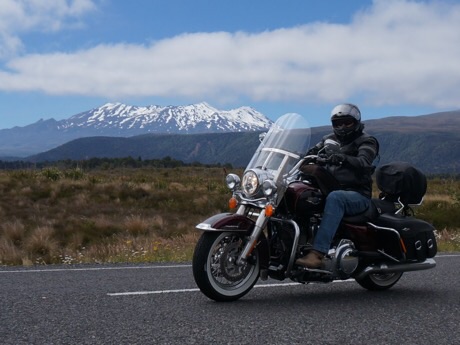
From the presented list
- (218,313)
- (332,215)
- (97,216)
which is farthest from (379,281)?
(97,216)

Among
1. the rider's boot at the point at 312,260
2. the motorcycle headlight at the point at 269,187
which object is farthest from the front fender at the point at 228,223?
the rider's boot at the point at 312,260

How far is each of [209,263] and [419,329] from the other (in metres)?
1.81

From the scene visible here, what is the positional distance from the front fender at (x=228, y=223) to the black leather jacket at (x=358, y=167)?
3.53ft

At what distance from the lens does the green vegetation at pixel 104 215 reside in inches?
557

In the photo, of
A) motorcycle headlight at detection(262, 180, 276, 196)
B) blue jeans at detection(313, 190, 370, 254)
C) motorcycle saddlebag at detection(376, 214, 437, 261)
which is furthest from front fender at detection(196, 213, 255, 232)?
motorcycle saddlebag at detection(376, 214, 437, 261)

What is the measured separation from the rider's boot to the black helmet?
1268 mm

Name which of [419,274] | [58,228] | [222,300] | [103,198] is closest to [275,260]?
[222,300]

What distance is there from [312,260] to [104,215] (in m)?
20.2

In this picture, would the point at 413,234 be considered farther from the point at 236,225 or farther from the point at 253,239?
the point at 236,225

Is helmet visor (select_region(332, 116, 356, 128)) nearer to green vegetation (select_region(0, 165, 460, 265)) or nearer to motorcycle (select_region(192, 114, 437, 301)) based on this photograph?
motorcycle (select_region(192, 114, 437, 301))

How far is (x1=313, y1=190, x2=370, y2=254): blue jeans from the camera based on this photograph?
612 cm

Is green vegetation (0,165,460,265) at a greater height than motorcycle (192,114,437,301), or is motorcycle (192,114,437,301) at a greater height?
motorcycle (192,114,437,301)

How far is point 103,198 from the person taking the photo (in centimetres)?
2930

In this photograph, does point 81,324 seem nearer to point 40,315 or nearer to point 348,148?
point 40,315
